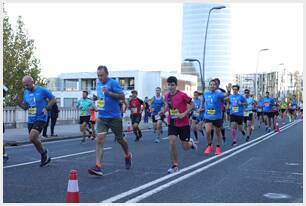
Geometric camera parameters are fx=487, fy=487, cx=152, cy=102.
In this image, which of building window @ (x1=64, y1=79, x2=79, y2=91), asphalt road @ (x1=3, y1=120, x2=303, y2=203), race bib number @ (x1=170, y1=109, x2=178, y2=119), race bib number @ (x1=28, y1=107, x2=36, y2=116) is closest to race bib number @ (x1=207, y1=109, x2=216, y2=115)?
asphalt road @ (x1=3, y1=120, x2=303, y2=203)

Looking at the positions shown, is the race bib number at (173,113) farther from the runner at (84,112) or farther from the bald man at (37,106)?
the runner at (84,112)

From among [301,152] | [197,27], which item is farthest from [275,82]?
[301,152]

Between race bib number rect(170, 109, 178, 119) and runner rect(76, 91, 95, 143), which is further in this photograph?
runner rect(76, 91, 95, 143)

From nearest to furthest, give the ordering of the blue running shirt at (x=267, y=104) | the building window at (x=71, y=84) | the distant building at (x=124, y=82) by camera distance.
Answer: the blue running shirt at (x=267, y=104) → the distant building at (x=124, y=82) → the building window at (x=71, y=84)

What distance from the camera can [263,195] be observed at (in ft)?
22.4

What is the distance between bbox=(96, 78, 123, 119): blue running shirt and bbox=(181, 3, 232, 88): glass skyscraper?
134 m

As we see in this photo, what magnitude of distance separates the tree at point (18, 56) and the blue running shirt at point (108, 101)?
34056 millimetres

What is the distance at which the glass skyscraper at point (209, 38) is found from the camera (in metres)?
144

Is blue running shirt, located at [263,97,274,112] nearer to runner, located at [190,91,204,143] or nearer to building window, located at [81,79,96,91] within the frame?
runner, located at [190,91,204,143]

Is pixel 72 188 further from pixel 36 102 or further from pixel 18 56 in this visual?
pixel 18 56

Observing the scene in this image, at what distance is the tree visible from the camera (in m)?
41.8

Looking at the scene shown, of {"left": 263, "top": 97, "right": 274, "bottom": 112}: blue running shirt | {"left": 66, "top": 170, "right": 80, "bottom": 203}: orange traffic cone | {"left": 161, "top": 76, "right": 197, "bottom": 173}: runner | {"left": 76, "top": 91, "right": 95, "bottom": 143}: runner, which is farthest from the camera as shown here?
{"left": 263, "top": 97, "right": 274, "bottom": 112}: blue running shirt

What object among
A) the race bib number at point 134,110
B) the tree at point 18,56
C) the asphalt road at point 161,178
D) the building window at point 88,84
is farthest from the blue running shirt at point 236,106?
the building window at point 88,84

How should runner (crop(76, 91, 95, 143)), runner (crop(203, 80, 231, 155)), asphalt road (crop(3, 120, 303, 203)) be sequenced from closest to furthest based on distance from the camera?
asphalt road (crop(3, 120, 303, 203)), runner (crop(203, 80, 231, 155)), runner (crop(76, 91, 95, 143))
